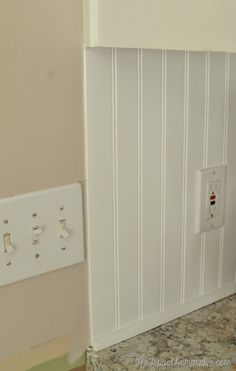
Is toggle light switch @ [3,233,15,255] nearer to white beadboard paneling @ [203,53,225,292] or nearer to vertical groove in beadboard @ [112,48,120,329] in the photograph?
vertical groove in beadboard @ [112,48,120,329]

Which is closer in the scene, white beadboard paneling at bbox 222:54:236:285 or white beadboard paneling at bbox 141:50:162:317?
white beadboard paneling at bbox 141:50:162:317

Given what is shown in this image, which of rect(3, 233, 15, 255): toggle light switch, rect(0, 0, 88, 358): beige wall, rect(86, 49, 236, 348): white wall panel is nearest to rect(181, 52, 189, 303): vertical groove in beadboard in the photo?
rect(86, 49, 236, 348): white wall panel

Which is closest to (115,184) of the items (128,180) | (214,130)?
(128,180)

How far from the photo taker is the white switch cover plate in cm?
71

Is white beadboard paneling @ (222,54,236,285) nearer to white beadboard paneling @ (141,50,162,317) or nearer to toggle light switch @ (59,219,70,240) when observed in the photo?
white beadboard paneling @ (141,50,162,317)

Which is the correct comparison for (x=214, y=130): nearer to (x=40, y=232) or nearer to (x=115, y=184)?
(x=115, y=184)

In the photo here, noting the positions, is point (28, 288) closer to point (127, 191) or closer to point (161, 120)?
point (127, 191)

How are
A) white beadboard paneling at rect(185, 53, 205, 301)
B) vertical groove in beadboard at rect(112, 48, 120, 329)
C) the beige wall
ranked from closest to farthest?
1. the beige wall
2. vertical groove in beadboard at rect(112, 48, 120, 329)
3. white beadboard paneling at rect(185, 53, 205, 301)

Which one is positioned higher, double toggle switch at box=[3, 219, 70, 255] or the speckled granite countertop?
double toggle switch at box=[3, 219, 70, 255]

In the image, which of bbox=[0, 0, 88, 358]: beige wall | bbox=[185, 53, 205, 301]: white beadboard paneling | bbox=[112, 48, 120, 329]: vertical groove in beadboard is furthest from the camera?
bbox=[185, 53, 205, 301]: white beadboard paneling

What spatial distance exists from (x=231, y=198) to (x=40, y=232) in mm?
439

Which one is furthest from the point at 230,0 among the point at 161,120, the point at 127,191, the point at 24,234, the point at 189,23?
the point at 24,234

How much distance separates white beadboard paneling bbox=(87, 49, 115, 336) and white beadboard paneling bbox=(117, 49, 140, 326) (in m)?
0.02

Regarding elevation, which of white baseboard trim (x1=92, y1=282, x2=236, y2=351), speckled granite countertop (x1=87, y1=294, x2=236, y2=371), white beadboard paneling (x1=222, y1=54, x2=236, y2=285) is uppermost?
white beadboard paneling (x1=222, y1=54, x2=236, y2=285)
